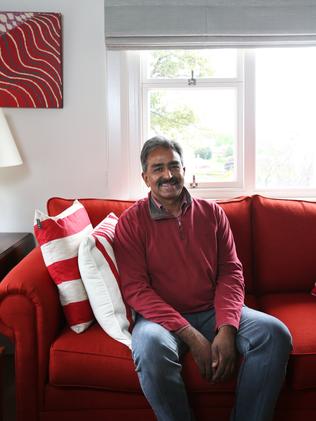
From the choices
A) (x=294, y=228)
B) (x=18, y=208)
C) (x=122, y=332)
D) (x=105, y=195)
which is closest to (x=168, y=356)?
(x=122, y=332)

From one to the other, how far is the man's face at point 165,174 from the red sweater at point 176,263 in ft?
0.23

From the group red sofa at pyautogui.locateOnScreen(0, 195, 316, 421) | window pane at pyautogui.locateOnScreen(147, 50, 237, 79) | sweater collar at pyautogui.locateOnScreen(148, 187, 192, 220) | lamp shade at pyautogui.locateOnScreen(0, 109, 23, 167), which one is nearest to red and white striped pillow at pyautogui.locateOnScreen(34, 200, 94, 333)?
red sofa at pyautogui.locateOnScreen(0, 195, 316, 421)

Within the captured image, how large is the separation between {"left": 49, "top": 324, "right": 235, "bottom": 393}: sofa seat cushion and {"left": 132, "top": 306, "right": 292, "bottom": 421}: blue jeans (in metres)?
0.06

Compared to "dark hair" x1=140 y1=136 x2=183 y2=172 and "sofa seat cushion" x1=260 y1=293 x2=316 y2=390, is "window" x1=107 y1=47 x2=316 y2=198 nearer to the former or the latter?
"dark hair" x1=140 y1=136 x2=183 y2=172

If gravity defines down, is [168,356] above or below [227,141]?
below

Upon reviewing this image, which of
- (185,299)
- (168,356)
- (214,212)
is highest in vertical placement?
(214,212)

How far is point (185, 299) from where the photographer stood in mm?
1672

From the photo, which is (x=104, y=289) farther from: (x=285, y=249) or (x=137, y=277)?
(x=285, y=249)

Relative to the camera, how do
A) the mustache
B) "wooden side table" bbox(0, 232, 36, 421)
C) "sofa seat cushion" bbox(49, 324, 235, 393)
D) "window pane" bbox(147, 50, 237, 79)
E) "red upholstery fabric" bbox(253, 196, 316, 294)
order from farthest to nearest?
"window pane" bbox(147, 50, 237, 79), "red upholstery fabric" bbox(253, 196, 316, 294), "wooden side table" bbox(0, 232, 36, 421), the mustache, "sofa seat cushion" bbox(49, 324, 235, 393)

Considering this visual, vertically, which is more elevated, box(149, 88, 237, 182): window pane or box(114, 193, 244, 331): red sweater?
box(149, 88, 237, 182): window pane

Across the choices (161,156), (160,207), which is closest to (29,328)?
(160,207)

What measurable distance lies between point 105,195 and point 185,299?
0.99m

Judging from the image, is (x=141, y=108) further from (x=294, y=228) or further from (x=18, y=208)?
(x=294, y=228)

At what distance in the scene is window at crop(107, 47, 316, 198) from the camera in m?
2.50
